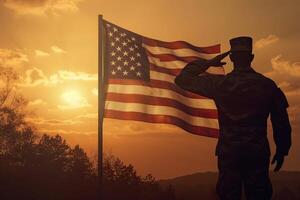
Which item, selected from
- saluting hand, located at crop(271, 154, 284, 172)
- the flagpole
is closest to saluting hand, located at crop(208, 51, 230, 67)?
saluting hand, located at crop(271, 154, 284, 172)

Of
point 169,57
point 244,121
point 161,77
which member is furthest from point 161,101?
point 244,121

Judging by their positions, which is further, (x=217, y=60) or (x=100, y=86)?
(x=100, y=86)

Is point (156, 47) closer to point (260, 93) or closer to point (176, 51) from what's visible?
→ point (176, 51)

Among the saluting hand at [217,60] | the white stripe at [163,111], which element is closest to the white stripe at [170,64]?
the white stripe at [163,111]

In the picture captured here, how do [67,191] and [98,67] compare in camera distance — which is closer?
[98,67]

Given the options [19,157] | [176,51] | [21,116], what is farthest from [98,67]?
[19,157]

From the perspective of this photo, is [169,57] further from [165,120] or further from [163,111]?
[165,120]

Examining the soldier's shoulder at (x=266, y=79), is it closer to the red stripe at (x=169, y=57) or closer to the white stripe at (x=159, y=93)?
the white stripe at (x=159, y=93)

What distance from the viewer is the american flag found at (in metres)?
13.9

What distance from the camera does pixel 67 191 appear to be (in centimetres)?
7044

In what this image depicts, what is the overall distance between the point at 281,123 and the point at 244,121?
27.8 inches

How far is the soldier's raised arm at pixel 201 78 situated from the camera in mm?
9227

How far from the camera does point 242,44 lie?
9125 millimetres

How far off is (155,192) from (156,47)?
89.7m
